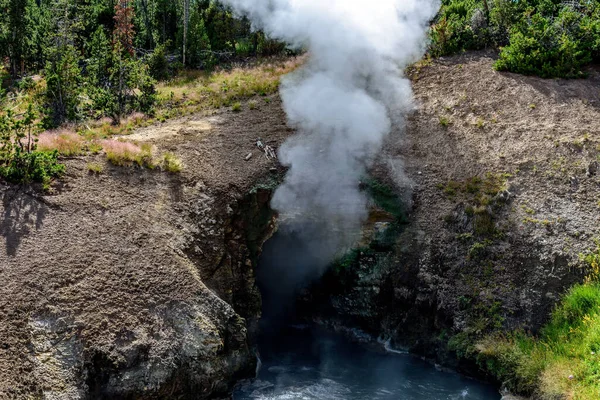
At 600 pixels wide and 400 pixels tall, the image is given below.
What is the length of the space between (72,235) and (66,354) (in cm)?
325

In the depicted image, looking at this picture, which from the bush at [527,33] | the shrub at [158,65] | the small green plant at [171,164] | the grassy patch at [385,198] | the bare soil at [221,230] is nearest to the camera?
the bare soil at [221,230]

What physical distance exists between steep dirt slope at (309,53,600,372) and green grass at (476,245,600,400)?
46 centimetres

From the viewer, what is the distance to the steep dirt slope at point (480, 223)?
17234 millimetres

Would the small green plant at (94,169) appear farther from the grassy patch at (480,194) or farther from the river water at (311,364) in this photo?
the grassy patch at (480,194)

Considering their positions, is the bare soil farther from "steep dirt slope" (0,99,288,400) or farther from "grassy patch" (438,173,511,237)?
"grassy patch" (438,173,511,237)

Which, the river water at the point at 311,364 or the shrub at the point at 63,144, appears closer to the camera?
the river water at the point at 311,364

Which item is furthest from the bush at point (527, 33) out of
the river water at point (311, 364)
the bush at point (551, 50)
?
the river water at point (311, 364)

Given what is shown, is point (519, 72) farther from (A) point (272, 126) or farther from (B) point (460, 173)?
(A) point (272, 126)

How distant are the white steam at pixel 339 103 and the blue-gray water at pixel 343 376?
10.1 ft

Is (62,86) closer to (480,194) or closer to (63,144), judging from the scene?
(63,144)

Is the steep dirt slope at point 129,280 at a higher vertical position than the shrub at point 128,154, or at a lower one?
lower

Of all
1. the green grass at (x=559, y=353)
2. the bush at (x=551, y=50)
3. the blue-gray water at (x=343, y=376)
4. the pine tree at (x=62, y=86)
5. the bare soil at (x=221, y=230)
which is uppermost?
the bush at (x=551, y=50)

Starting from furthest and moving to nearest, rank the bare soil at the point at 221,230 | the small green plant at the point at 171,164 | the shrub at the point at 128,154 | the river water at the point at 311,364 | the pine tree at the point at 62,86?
the pine tree at the point at 62,86 → the small green plant at the point at 171,164 → the shrub at the point at 128,154 → the river water at the point at 311,364 → the bare soil at the point at 221,230

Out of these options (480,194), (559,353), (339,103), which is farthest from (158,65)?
(559,353)
